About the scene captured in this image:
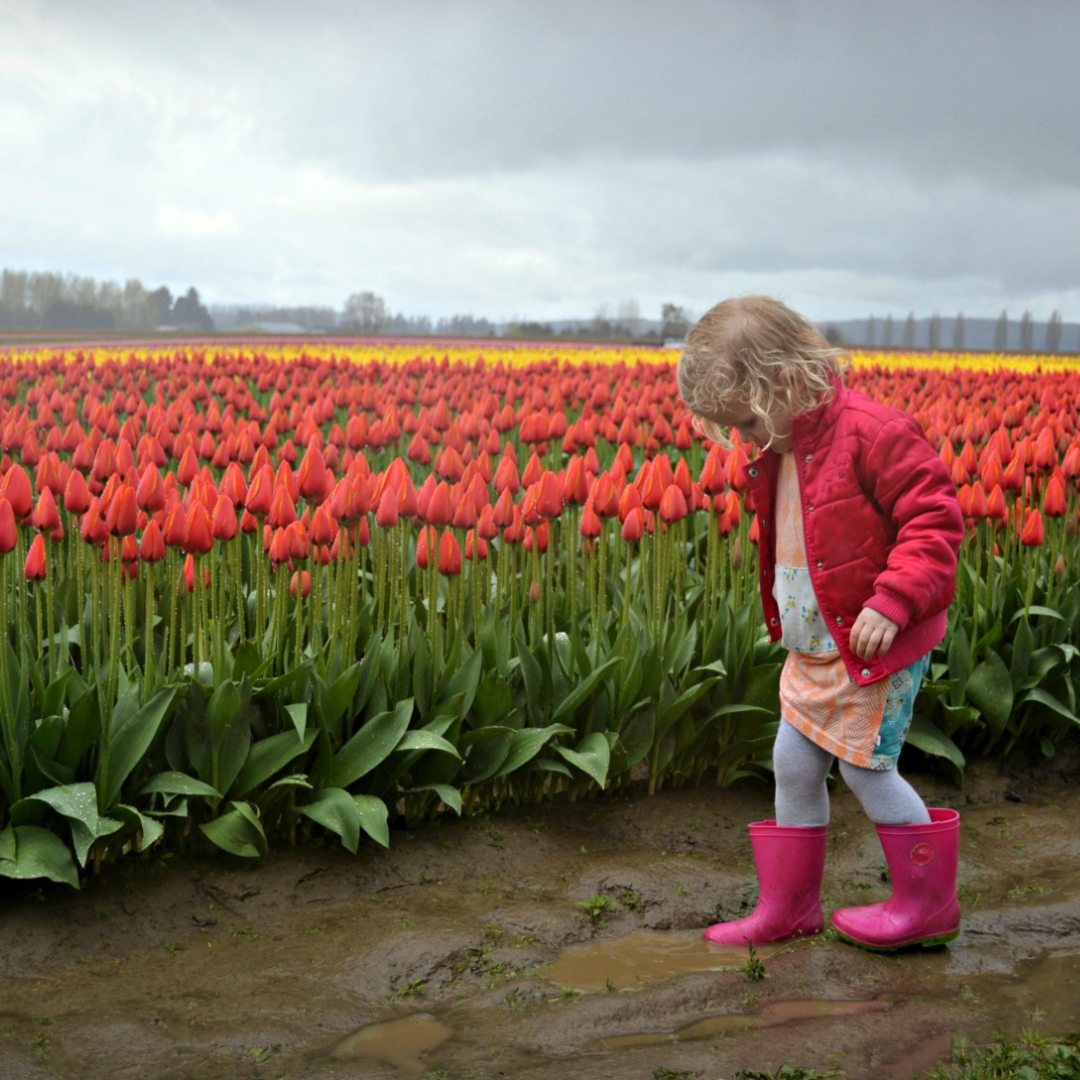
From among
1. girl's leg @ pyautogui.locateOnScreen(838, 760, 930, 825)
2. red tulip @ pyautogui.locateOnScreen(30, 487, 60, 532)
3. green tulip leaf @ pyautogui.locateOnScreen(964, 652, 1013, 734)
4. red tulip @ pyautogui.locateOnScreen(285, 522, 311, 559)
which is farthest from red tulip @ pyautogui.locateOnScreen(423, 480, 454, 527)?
green tulip leaf @ pyautogui.locateOnScreen(964, 652, 1013, 734)

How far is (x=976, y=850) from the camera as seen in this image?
469cm

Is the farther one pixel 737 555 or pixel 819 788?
pixel 737 555

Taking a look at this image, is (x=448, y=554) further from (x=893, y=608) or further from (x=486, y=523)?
(x=893, y=608)

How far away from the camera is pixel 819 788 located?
3832 millimetres

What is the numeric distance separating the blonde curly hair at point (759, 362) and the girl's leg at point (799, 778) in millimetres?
890

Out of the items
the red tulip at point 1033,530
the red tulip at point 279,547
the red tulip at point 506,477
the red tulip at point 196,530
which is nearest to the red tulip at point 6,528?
the red tulip at point 196,530

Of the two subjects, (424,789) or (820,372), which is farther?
(424,789)

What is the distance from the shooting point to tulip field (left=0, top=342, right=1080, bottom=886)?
411cm

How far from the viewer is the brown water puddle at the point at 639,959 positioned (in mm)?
3555

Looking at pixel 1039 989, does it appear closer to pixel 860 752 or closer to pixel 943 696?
pixel 860 752

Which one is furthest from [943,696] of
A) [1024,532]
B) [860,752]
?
[860,752]

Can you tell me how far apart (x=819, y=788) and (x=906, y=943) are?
0.48 metres

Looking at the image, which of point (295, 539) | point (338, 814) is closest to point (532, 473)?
point (295, 539)

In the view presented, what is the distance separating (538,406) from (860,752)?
5732 millimetres
